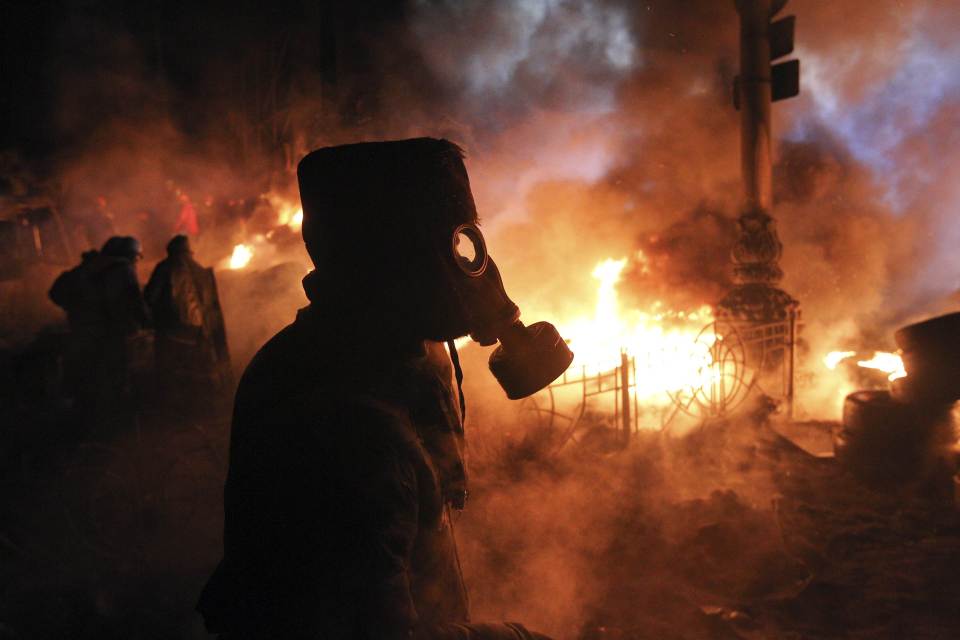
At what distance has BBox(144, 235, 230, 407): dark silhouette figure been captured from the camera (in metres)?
7.38

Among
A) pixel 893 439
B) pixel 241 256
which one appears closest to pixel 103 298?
pixel 241 256

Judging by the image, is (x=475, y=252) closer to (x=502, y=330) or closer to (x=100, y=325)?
(x=502, y=330)

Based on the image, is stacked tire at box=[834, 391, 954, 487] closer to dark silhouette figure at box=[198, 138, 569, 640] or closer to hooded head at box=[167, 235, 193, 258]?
dark silhouette figure at box=[198, 138, 569, 640]

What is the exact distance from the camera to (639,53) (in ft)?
46.6

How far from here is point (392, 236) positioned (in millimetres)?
1551

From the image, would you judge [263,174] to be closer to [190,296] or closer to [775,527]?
[190,296]

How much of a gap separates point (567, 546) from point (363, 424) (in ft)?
16.1

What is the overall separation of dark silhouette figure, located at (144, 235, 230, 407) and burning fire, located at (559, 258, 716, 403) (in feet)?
16.6

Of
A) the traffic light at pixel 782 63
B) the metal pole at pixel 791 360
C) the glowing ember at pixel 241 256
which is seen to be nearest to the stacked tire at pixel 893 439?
the metal pole at pixel 791 360

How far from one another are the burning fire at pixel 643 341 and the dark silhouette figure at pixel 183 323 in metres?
5.06

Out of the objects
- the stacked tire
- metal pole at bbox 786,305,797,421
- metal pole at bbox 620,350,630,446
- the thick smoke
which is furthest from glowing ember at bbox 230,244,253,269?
the stacked tire

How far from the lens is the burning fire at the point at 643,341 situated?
9141 mm

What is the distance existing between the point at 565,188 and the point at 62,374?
10.9m

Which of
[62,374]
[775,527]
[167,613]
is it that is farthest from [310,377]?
[62,374]
